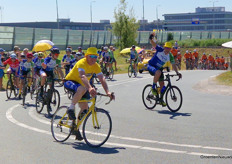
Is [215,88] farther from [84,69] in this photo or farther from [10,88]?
[84,69]

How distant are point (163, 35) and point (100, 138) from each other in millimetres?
A: 69099

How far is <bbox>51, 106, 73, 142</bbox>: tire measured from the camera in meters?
8.82

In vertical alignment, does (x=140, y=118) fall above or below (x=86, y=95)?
below

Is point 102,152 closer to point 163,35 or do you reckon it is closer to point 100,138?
point 100,138

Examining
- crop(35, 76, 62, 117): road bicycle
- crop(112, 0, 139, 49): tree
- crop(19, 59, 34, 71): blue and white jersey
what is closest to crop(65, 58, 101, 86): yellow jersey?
crop(35, 76, 62, 117): road bicycle

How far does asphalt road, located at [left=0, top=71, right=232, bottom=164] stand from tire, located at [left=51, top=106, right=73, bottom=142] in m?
0.13

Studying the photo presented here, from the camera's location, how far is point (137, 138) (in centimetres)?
923

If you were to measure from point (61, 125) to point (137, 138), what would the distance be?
1498 millimetres

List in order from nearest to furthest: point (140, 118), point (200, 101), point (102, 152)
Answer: point (102, 152) < point (140, 118) < point (200, 101)

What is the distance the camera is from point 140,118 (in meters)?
12.0

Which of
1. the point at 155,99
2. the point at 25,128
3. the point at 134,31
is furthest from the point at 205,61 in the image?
the point at 25,128

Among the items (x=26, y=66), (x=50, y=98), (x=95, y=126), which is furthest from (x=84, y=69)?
(x=26, y=66)

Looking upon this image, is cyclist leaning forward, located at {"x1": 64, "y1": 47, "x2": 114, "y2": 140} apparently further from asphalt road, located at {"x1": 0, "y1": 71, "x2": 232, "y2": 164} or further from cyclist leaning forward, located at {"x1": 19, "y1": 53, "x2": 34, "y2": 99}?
cyclist leaning forward, located at {"x1": 19, "y1": 53, "x2": 34, "y2": 99}

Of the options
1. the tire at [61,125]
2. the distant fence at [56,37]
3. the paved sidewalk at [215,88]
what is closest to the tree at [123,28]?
the distant fence at [56,37]
